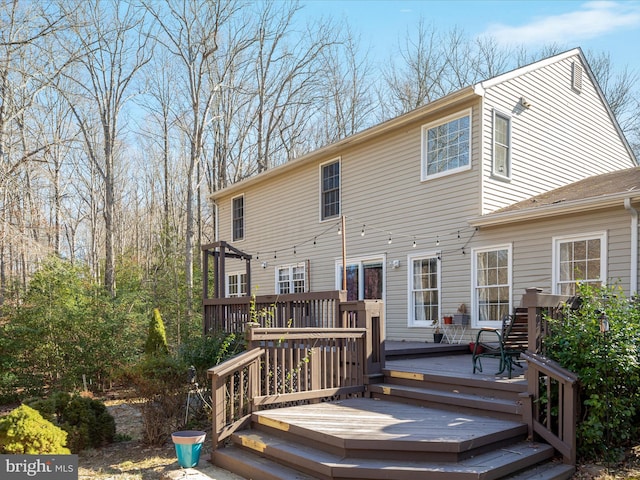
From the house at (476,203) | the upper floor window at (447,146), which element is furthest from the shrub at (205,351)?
the upper floor window at (447,146)

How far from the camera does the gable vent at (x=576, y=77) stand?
37.2 feet

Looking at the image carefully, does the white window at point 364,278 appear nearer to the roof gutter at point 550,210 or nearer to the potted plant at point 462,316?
the potted plant at point 462,316

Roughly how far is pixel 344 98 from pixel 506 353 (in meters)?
18.0

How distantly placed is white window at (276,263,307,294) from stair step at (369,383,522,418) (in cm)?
660

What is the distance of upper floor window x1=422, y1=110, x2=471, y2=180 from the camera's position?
9258mm

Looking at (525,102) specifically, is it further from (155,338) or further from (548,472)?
(155,338)

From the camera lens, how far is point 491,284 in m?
8.91

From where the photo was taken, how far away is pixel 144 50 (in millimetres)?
16484

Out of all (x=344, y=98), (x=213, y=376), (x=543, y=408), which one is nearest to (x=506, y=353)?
(x=543, y=408)

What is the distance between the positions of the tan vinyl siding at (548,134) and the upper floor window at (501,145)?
5.0 inches

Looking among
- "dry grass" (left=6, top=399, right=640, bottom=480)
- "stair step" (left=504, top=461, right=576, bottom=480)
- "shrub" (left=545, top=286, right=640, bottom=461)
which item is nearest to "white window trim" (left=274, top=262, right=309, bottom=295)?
"dry grass" (left=6, top=399, right=640, bottom=480)

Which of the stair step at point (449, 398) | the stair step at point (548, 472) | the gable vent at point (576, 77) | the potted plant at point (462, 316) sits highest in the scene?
the gable vent at point (576, 77)

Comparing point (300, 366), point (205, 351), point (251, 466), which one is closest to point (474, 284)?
point (300, 366)

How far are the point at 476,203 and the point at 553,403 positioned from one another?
489cm
